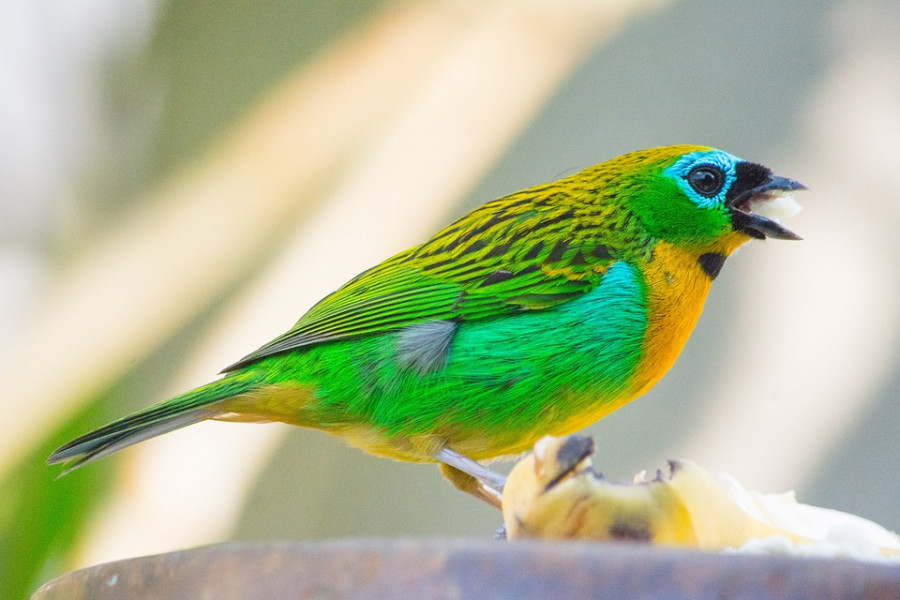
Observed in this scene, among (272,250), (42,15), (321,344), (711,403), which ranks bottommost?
(711,403)

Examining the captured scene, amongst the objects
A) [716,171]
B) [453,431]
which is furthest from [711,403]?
[453,431]

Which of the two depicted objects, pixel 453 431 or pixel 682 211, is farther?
pixel 682 211

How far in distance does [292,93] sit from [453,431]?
278 cm

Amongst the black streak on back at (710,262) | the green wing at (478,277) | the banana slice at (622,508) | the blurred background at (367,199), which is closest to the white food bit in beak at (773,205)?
the black streak on back at (710,262)

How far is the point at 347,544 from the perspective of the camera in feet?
2.76

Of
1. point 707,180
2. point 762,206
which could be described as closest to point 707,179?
point 707,180

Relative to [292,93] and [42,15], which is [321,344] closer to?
[292,93]

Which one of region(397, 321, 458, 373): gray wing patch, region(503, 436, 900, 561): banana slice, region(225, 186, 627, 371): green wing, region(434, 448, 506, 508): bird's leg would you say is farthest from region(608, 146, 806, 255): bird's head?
region(503, 436, 900, 561): banana slice

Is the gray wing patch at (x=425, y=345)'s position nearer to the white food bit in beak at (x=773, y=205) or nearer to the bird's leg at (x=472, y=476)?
the bird's leg at (x=472, y=476)

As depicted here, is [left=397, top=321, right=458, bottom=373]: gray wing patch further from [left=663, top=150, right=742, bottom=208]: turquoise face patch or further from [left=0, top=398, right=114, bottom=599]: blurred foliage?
[left=0, top=398, right=114, bottom=599]: blurred foliage

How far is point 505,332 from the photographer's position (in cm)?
229

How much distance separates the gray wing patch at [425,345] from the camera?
2.26 m

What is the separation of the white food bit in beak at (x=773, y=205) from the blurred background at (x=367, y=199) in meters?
1.77

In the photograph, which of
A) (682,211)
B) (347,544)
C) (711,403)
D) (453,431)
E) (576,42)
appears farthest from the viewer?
(576,42)
